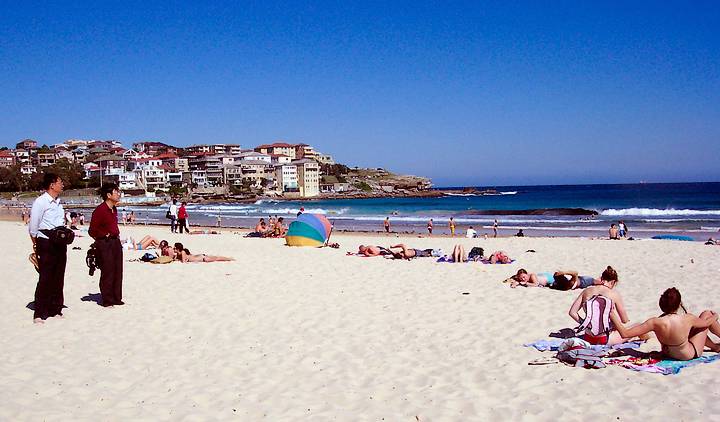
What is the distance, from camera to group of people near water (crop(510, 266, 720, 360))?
5020 millimetres

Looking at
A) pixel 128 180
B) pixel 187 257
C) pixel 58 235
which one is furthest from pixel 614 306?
pixel 128 180

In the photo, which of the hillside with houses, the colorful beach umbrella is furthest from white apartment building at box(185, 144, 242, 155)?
the colorful beach umbrella

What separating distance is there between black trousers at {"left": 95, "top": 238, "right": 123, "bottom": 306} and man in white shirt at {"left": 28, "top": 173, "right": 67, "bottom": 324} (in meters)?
0.66

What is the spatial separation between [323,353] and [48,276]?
12.2 feet

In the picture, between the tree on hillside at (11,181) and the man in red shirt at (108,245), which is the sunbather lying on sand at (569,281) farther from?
the tree on hillside at (11,181)

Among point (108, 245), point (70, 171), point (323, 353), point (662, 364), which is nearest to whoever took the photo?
point (662, 364)

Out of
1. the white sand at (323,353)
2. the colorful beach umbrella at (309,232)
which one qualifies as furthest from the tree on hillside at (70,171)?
the white sand at (323,353)

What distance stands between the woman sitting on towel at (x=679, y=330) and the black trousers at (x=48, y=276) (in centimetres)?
662

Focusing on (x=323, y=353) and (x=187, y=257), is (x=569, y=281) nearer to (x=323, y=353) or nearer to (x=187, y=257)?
(x=323, y=353)

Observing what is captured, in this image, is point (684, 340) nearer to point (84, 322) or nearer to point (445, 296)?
point (445, 296)

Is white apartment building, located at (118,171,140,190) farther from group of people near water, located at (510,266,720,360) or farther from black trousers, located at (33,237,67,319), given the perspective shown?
group of people near water, located at (510,266,720,360)

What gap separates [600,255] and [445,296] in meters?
7.51

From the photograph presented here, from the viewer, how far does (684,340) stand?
197 inches

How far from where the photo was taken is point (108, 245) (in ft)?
24.8
